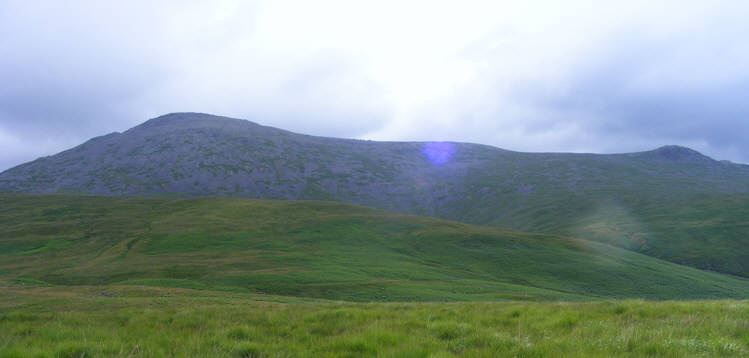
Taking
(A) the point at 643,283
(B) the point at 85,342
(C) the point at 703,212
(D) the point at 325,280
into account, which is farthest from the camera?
(C) the point at 703,212

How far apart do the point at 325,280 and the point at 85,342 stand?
140 feet

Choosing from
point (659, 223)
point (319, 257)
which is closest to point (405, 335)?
point (319, 257)

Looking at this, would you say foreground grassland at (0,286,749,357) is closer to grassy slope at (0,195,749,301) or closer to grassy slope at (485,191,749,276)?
grassy slope at (0,195,749,301)

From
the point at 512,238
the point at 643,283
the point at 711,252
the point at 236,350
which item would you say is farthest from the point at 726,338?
the point at 711,252

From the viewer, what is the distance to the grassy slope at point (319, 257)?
165ft

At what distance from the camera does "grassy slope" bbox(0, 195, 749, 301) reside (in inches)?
1976

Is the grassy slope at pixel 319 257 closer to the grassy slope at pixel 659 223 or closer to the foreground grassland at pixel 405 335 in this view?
the grassy slope at pixel 659 223

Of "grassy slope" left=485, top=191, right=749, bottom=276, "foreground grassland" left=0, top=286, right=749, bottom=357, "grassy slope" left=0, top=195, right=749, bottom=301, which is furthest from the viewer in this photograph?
"grassy slope" left=485, top=191, right=749, bottom=276

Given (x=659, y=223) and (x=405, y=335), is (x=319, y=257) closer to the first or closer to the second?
(x=405, y=335)

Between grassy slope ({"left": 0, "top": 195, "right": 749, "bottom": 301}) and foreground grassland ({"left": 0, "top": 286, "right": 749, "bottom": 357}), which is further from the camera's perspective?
grassy slope ({"left": 0, "top": 195, "right": 749, "bottom": 301})

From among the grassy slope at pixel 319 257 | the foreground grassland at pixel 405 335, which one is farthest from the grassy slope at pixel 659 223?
the foreground grassland at pixel 405 335

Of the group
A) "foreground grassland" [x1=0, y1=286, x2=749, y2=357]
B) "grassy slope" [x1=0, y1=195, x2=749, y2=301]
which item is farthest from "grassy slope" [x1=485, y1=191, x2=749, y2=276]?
"foreground grassland" [x1=0, y1=286, x2=749, y2=357]

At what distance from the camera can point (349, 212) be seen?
11525 cm

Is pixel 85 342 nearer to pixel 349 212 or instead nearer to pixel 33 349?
pixel 33 349
